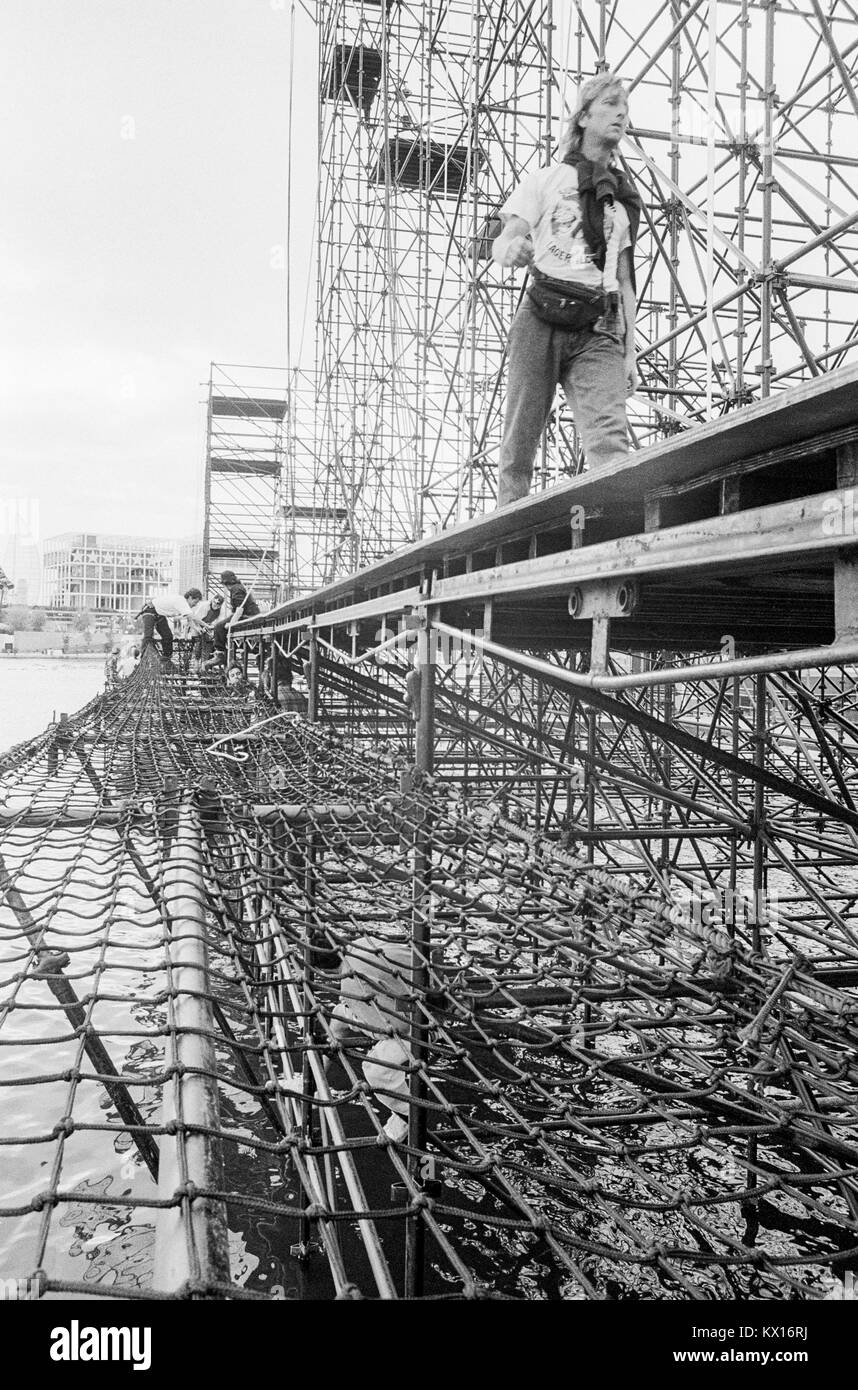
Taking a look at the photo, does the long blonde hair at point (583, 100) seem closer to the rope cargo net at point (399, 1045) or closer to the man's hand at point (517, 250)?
the man's hand at point (517, 250)

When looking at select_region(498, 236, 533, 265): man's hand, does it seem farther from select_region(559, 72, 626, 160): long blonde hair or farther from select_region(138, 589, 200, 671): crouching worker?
select_region(138, 589, 200, 671): crouching worker

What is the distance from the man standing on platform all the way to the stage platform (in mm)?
527

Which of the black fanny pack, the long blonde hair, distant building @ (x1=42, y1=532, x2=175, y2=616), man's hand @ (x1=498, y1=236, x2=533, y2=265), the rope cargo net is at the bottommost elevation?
the rope cargo net

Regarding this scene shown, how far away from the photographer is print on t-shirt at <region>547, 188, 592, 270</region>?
3.88m

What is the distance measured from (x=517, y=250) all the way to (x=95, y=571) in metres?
65.7

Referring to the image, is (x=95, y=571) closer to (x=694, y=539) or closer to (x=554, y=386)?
(x=554, y=386)

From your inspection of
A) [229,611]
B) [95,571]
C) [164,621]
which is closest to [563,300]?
[229,611]

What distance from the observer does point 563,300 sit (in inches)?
153

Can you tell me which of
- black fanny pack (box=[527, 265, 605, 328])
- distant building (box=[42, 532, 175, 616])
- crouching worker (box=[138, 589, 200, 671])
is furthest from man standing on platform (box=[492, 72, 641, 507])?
distant building (box=[42, 532, 175, 616])

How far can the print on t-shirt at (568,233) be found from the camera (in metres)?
3.88

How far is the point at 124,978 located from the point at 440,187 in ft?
42.1
